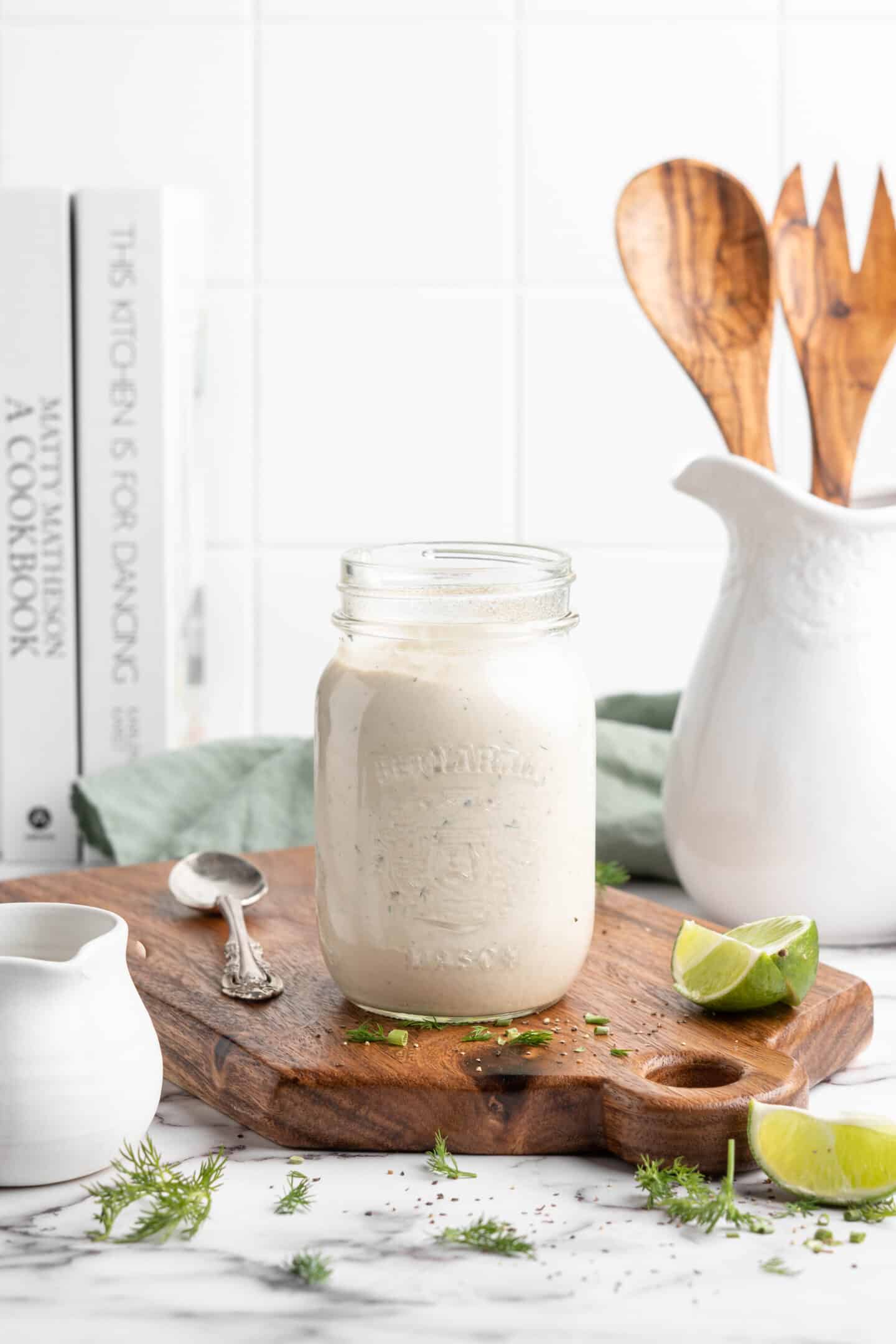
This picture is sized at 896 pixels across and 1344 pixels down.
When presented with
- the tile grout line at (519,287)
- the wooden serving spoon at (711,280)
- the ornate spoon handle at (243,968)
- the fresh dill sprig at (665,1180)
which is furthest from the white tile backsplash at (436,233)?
the fresh dill sprig at (665,1180)

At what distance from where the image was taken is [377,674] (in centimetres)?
71

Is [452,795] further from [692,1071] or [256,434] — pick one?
[256,434]

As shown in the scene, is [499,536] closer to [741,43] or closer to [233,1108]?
[741,43]

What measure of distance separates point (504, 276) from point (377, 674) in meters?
0.83

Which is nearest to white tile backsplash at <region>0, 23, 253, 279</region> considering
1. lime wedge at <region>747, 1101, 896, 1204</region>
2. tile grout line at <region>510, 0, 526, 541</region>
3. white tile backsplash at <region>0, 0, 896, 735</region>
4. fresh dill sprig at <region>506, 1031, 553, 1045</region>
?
white tile backsplash at <region>0, 0, 896, 735</region>

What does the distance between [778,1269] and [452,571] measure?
0.35 m

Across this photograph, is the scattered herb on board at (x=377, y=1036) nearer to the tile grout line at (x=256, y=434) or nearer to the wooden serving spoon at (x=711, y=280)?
the wooden serving spoon at (x=711, y=280)

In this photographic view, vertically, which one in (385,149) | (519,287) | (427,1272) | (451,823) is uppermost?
(385,149)

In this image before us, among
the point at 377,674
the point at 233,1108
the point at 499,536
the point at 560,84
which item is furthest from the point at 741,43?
the point at 233,1108

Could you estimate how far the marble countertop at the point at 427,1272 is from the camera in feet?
1.71

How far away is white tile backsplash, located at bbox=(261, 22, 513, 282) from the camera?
1404 mm

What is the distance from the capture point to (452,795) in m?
0.70

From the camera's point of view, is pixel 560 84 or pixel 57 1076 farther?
pixel 560 84

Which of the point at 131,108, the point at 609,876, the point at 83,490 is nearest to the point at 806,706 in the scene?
the point at 609,876
